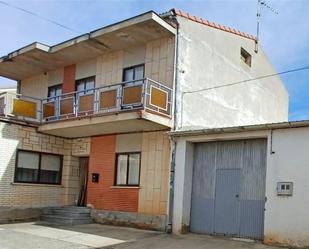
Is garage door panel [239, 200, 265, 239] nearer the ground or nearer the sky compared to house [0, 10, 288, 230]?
nearer the ground

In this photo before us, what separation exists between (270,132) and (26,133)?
32.2ft

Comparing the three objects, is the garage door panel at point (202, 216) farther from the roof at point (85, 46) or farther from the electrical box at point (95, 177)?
the roof at point (85, 46)

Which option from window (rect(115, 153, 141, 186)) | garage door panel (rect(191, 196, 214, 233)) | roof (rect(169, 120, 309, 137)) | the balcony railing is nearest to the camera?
roof (rect(169, 120, 309, 137))

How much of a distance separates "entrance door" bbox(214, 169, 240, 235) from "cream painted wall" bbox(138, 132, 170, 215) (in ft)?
6.06

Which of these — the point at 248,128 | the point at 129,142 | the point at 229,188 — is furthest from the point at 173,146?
the point at 248,128

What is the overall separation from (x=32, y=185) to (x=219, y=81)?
28.4 feet

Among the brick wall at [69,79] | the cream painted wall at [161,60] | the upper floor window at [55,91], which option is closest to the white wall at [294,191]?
the cream painted wall at [161,60]

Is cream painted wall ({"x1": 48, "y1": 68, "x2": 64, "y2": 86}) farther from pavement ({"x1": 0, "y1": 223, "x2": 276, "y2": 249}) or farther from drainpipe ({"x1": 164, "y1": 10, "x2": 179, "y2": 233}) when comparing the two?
pavement ({"x1": 0, "y1": 223, "x2": 276, "y2": 249})

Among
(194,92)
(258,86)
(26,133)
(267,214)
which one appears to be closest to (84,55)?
(26,133)

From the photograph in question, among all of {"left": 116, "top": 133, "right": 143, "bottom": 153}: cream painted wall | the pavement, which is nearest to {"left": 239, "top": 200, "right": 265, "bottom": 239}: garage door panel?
the pavement

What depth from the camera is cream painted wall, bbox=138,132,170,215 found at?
14773 millimetres

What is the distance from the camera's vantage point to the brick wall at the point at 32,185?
651 inches

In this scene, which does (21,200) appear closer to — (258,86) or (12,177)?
(12,177)

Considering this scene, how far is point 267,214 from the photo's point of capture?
11.9 metres
